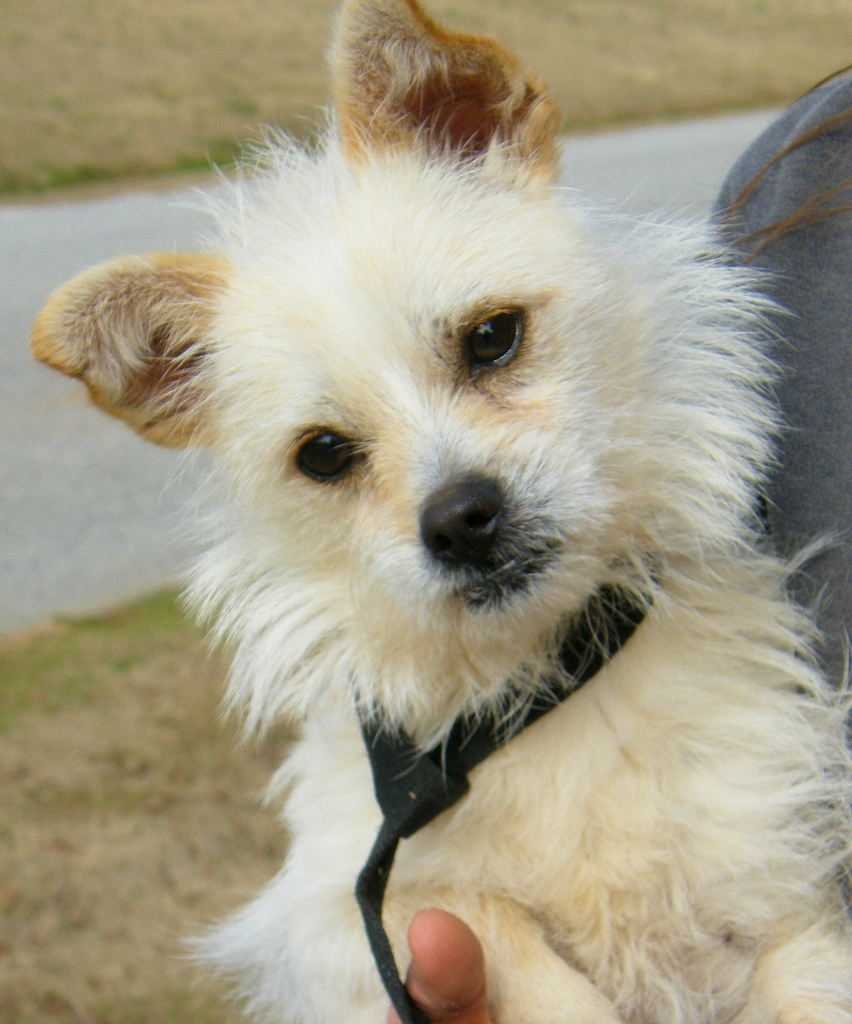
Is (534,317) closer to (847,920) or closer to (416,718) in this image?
(416,718)

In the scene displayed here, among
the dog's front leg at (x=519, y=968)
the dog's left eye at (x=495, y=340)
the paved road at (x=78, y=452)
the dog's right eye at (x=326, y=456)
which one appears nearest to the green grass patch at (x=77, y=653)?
the paved road at (x=78, y=452)

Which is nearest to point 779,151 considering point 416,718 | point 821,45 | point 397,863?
point 416,718

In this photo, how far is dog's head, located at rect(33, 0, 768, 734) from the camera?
5.12 ft

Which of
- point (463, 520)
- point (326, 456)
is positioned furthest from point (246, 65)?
point (463, 520)

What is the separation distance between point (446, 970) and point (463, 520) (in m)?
0.62

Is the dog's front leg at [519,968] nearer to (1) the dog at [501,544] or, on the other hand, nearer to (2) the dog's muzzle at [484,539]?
(1) the dog at [501,544]

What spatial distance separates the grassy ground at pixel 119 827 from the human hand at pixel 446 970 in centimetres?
135

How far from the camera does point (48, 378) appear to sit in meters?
6.92

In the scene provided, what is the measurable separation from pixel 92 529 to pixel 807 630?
4408 mm

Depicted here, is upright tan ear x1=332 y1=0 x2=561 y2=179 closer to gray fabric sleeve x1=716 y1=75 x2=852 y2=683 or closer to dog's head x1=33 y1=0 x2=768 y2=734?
dog's head x1=33 y1=0 x2=768 y2=734

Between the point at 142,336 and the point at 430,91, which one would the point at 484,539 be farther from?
the point at 430,91

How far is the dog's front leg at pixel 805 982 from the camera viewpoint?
1410mm

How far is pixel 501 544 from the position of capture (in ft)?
4.99

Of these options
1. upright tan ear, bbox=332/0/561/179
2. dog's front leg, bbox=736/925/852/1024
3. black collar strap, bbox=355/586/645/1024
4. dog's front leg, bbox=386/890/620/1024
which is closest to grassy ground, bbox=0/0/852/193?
upright tan ear, bbox=332/0/561/179
